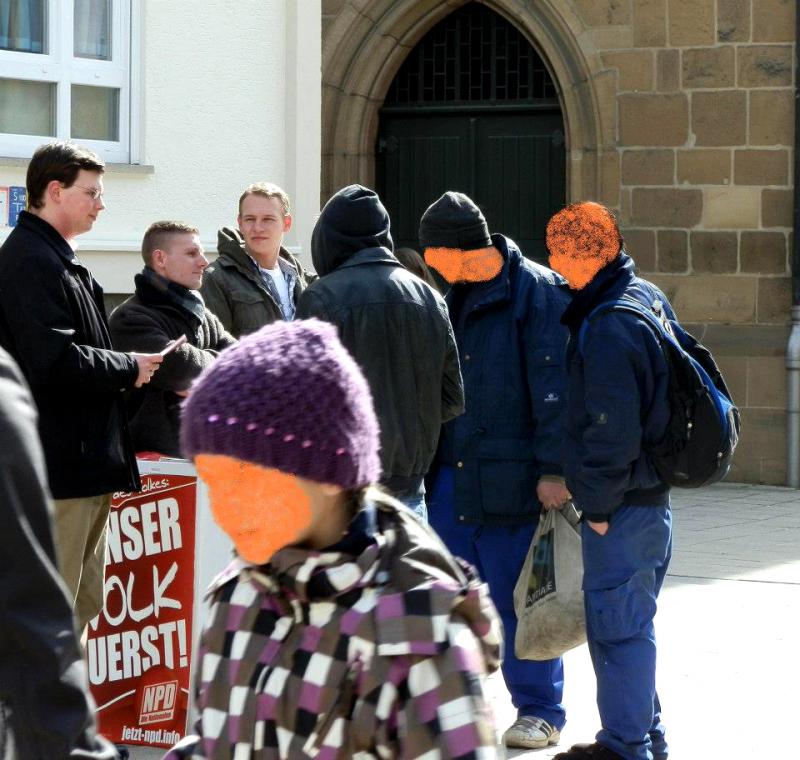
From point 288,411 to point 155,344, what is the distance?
333 cm

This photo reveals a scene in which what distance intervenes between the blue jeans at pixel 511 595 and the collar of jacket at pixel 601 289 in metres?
0.88

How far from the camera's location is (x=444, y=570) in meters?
2.13

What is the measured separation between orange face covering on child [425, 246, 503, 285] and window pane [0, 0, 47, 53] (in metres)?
3.46

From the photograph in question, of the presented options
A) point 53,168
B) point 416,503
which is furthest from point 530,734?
point 53,168

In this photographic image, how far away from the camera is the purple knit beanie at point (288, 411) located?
2.03 metres

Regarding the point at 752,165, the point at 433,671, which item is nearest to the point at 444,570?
the point at 433,671

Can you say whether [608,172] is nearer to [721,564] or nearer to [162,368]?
[721,564]

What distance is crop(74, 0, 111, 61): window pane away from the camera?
8.52 meters

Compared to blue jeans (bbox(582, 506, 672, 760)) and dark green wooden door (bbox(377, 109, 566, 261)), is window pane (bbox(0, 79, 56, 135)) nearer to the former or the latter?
blue jeans (bbox(582, 506, 672, 760))

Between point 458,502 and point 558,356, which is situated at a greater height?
point 558,356

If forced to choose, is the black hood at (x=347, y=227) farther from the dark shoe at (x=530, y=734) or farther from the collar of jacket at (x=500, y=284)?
the dark shoe at (x=530, y=734)

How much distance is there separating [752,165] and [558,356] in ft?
25.7

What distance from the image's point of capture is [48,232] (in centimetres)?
488

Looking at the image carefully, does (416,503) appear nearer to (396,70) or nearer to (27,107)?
(27,107)
